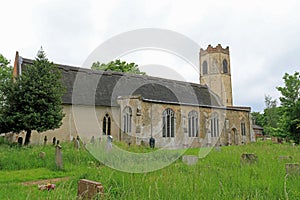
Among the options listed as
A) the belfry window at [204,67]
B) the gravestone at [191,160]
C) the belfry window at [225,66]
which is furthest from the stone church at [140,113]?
the belfry window at [225,66]

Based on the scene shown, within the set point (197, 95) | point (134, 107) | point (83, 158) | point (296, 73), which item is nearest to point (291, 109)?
point (296, 73)

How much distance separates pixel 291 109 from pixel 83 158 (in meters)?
20.7

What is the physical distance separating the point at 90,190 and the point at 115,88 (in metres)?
23.6

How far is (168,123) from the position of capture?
26062 millimetres

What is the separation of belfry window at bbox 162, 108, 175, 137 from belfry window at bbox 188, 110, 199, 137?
7.54 feet

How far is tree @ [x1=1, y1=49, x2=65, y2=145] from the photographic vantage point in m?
16.2

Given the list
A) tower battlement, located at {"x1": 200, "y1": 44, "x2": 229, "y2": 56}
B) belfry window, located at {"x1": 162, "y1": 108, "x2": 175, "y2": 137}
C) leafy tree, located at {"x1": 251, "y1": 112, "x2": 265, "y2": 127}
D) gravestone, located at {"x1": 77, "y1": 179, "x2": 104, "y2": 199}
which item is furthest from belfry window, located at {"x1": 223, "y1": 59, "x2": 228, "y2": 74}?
gravestone, located at {"x1": 77, "y1": 179, "x2": 104, "y2": 199}

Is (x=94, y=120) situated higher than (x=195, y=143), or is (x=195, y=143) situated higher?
(x=94, y=120)

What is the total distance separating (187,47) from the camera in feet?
43.9

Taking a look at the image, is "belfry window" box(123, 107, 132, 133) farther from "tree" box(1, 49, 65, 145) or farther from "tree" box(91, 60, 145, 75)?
"tree" box(91, 60, 145, 75)

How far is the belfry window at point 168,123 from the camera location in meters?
25.7

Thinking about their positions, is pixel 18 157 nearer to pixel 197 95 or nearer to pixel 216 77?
pixel 197 95

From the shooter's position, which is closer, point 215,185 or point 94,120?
point 215,185

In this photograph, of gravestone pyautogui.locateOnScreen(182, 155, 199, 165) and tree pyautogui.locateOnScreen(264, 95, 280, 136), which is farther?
tree pyautogui.locateOnScreen(264, 95, 280, 136)
